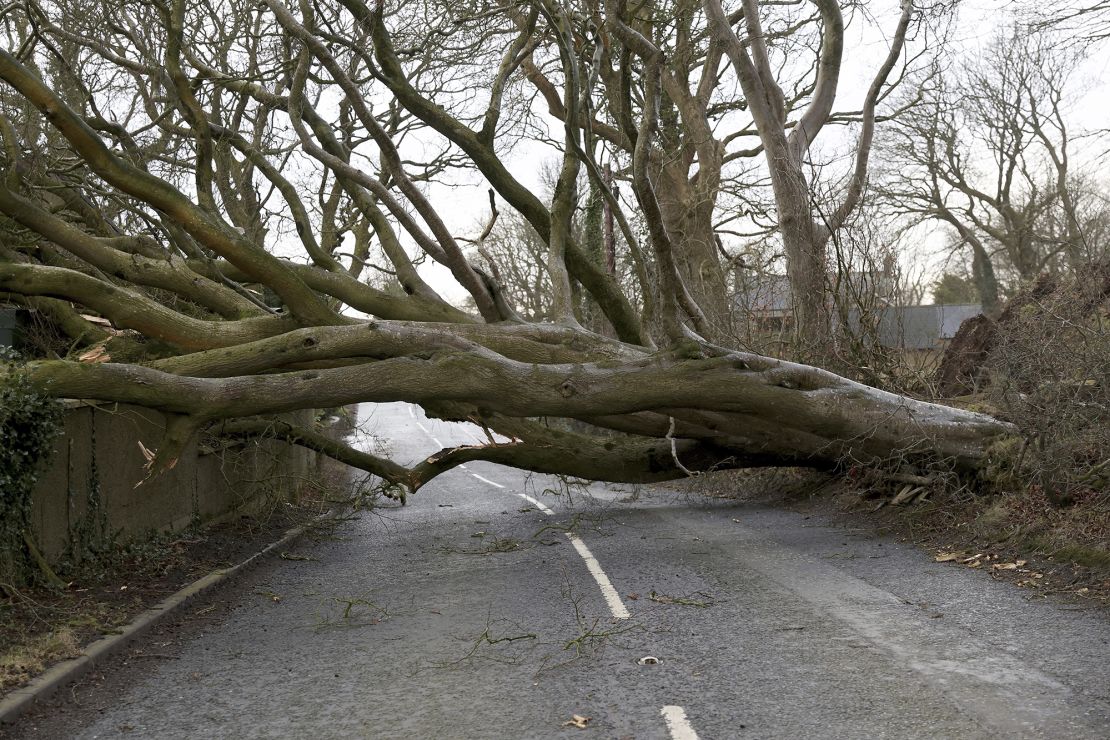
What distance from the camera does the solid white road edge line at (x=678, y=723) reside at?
483 cm

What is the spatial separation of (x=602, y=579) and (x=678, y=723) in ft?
14.7

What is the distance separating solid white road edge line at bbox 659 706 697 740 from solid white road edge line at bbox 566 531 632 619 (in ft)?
7.96

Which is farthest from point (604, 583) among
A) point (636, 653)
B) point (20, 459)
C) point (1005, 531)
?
point (20, 459)

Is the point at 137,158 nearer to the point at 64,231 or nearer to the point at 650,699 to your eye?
the point at 64,231

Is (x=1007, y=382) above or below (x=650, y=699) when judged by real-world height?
above

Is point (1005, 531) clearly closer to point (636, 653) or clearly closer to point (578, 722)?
point (636, 653)

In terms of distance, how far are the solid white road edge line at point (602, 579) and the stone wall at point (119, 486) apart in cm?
467

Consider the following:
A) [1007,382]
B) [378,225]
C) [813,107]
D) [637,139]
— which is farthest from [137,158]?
[1007,382]

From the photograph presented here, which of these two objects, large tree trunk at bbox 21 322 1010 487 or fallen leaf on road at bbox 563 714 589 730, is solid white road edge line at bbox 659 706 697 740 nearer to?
fallen leaf on road at bbox 563 714 589 730

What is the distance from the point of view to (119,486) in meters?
10.4

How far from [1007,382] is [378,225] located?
8132 mm

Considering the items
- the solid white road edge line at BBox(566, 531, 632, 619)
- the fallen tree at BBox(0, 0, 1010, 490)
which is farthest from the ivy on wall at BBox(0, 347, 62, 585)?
the solid white road edge line at BBox(566, 531, 632, 619)

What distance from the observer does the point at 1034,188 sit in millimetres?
44062

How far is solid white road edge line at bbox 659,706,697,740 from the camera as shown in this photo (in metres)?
4.83
